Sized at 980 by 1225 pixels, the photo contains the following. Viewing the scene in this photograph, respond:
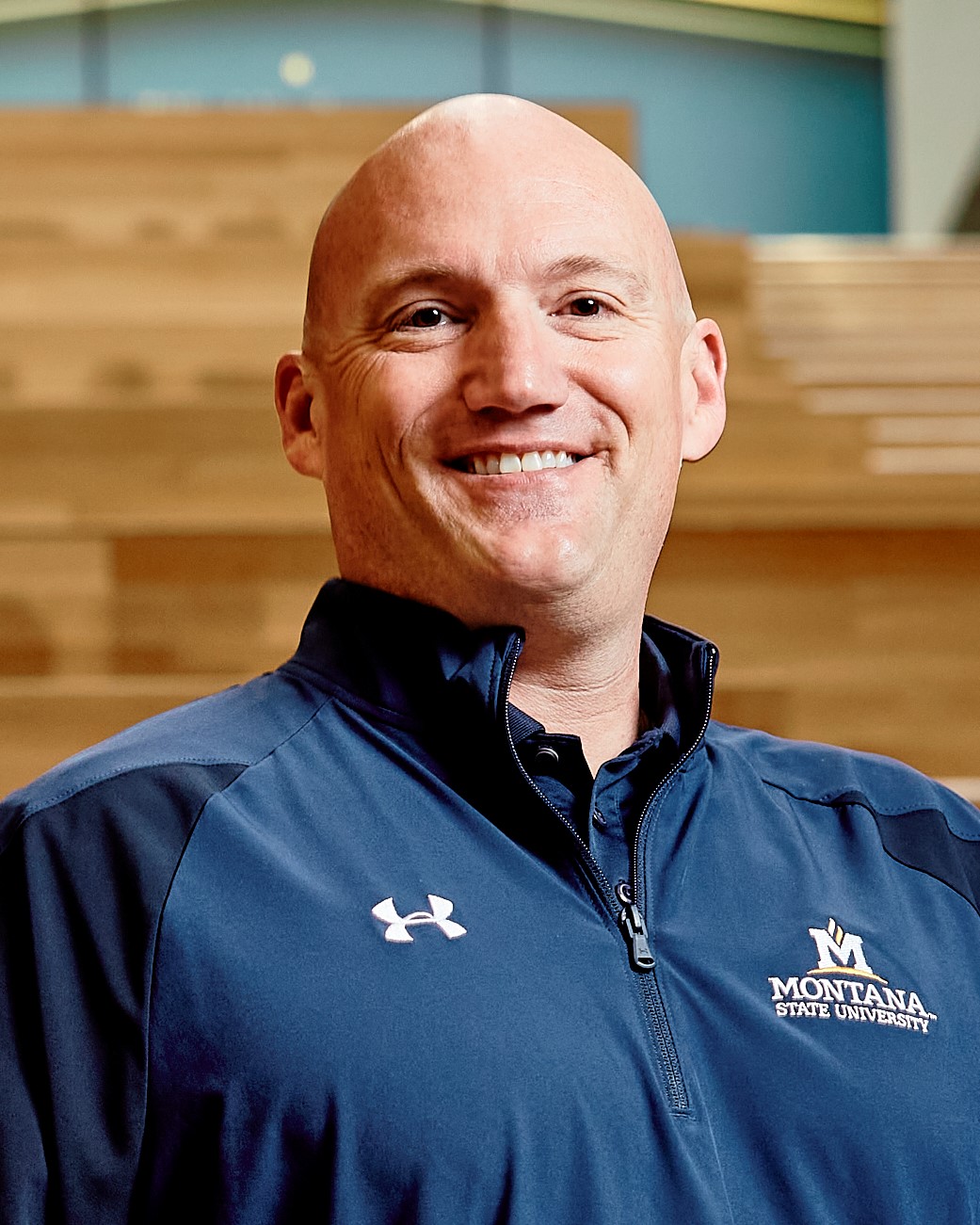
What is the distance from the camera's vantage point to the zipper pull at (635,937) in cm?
56

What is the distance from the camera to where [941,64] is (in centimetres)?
312

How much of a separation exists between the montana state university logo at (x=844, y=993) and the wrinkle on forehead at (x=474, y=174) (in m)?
0.29

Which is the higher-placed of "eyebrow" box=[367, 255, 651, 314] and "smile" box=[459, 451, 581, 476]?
"eyebrow" box=[367, 255, 651, 314]

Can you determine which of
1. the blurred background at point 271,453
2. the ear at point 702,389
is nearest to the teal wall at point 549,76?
the blurred background at point 271,453

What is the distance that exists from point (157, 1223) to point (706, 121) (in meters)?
3.04

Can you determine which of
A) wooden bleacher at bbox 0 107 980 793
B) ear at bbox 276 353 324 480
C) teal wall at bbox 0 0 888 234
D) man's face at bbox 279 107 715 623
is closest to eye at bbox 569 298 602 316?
man's face at bbox 279 107 715 623

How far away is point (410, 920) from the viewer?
547 mm

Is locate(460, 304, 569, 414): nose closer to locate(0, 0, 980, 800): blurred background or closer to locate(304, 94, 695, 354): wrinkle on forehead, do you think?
locate(304, 94, 695, 354): wrinkle on forehead

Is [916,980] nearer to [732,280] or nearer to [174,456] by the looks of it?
[174,456]

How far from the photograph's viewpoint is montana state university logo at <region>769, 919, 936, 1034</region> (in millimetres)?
591

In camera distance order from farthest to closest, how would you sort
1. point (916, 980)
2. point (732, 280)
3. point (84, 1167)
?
point (732, 280), point (916, 980), point (84, 1167)

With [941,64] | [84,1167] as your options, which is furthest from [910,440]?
[941,64]

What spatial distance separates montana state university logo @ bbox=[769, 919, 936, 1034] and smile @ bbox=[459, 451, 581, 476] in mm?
215

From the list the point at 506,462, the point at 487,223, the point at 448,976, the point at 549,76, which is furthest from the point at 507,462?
the point at 549,76
